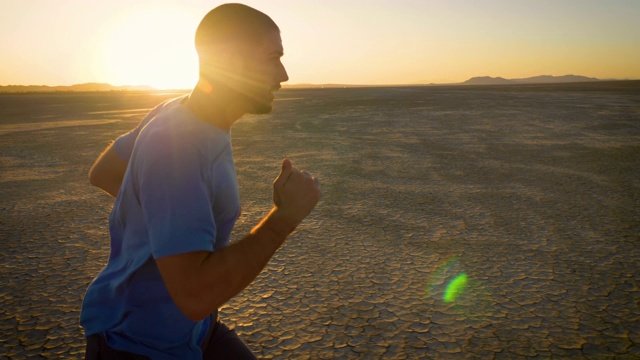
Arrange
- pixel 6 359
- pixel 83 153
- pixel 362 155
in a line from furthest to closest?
pixel 83 153 → pixel 362 155 → pixel 6 359

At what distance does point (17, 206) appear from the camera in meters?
5.14

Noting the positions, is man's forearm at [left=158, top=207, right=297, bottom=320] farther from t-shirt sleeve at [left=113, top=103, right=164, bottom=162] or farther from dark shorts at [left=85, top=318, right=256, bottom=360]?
t-shirt sleeve at [left=113, top=103, right=164, bottom=162]

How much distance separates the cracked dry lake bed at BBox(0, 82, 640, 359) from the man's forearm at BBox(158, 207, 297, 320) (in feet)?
4.78

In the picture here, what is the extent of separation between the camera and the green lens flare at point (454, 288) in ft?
9.76

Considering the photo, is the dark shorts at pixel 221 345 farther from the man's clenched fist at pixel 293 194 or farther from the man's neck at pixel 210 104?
the man's neck at pixel 210 104

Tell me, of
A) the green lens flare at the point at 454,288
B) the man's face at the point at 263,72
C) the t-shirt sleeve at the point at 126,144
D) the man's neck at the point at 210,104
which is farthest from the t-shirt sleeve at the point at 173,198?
the green lens flare at the point at 454,288

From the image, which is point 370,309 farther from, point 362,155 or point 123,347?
point 362,155

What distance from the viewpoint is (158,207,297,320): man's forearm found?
3.43 feet

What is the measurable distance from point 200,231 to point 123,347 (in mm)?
512

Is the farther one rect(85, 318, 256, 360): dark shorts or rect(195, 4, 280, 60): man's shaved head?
rect(85, 318, 256, 360): dark shorts

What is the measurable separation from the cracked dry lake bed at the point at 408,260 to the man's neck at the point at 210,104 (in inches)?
63.2

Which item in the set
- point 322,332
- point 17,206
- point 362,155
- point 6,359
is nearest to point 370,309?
point 322,332

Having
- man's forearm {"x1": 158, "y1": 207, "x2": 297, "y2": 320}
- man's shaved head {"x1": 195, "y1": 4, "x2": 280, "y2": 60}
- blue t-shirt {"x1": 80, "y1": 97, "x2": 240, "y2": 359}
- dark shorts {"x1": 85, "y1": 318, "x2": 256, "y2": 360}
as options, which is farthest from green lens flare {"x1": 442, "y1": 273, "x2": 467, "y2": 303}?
man's shaved head {"x1": 195, "y1": 4, "x2": 280, "y2": 60}

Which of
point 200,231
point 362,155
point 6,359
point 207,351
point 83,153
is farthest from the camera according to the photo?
point 83,153
